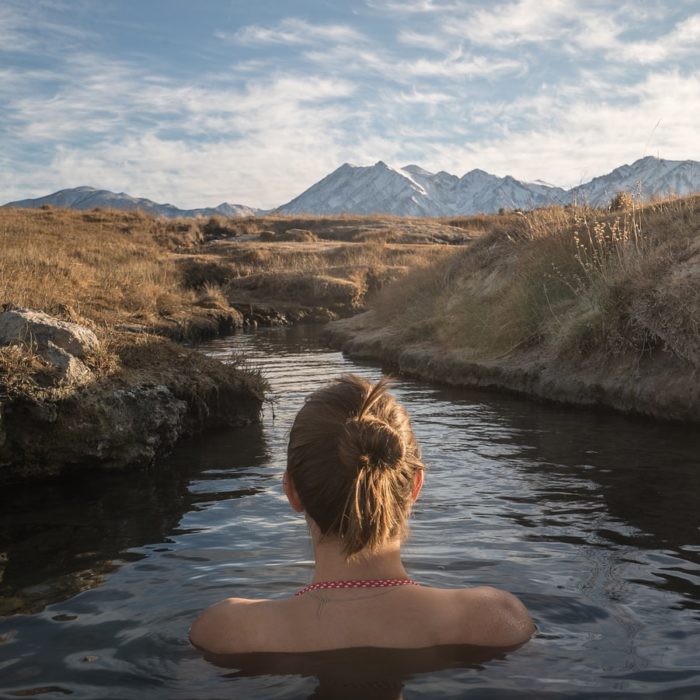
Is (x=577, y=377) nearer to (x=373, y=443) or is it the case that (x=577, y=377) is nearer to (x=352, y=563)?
(x=352, y=563)

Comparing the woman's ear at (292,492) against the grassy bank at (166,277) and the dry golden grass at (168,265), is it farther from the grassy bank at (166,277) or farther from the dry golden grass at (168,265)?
the dry golden grass at (168,265)

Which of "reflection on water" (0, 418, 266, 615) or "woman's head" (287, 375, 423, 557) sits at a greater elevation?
"woman's head" (287, 375, 423, 557)

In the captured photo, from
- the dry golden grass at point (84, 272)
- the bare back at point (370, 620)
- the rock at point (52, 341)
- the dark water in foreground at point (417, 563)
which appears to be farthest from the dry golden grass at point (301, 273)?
the bare back at point (370, 620)

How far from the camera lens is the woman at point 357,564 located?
288 cm

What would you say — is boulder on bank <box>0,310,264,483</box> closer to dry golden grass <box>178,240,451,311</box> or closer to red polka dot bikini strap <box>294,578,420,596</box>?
red polka dot bikini strap <box>294,578,420,596</box>

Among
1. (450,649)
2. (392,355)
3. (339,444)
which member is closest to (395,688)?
(450,649)

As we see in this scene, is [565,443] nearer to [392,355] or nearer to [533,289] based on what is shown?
[533,289]

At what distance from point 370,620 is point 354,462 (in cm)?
73

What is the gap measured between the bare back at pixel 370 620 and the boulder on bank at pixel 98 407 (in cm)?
420

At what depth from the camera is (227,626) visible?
11.7ft

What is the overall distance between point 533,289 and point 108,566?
32.6ft

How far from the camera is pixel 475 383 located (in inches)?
509

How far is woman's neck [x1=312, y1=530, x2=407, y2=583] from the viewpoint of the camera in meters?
3.08

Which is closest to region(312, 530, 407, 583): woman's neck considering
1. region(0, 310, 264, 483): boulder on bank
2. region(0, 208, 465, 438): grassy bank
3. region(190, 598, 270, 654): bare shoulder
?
region(190, 598, 270, 654): bare shoulder
